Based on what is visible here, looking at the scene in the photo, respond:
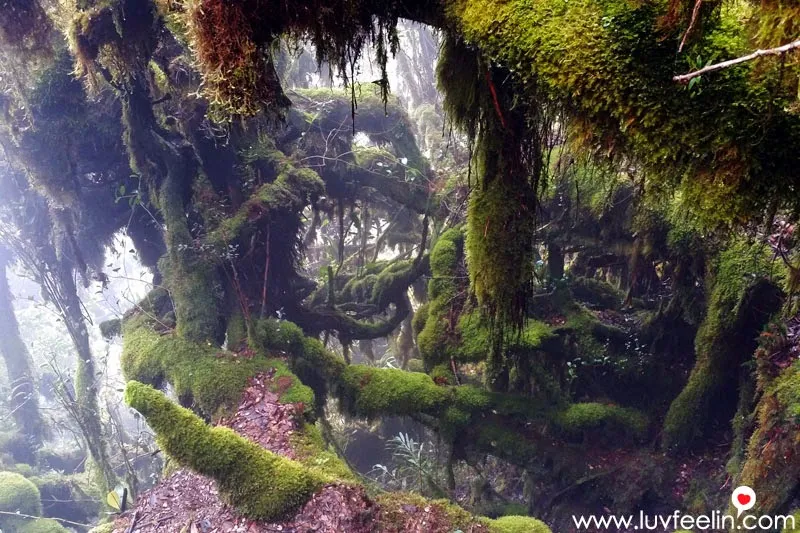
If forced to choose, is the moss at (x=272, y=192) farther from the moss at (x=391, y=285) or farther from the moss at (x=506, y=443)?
the moss at (x=506, y=443)

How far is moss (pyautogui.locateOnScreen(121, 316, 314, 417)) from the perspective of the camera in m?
6.79

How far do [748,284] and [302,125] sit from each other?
9.86 meters

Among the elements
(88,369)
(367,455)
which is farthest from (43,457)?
(367,455)

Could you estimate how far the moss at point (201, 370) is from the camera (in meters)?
6.79

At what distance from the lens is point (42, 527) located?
1248cm

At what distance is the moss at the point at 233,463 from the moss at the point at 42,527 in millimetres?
11530

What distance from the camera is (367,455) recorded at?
11656 millimetres

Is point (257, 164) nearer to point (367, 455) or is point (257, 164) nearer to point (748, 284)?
point (367, 455)

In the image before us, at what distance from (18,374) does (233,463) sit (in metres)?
23.1

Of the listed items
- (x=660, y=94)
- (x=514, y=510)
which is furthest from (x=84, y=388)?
(x=660, y=94)

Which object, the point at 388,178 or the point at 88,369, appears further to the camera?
the point at 88,369

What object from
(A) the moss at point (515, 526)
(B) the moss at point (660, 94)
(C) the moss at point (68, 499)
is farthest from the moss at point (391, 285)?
(C) the moss at point (68, 499)

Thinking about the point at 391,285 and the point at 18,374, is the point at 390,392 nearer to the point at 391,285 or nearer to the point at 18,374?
the point at 391,285

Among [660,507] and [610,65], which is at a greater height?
[610,65]
